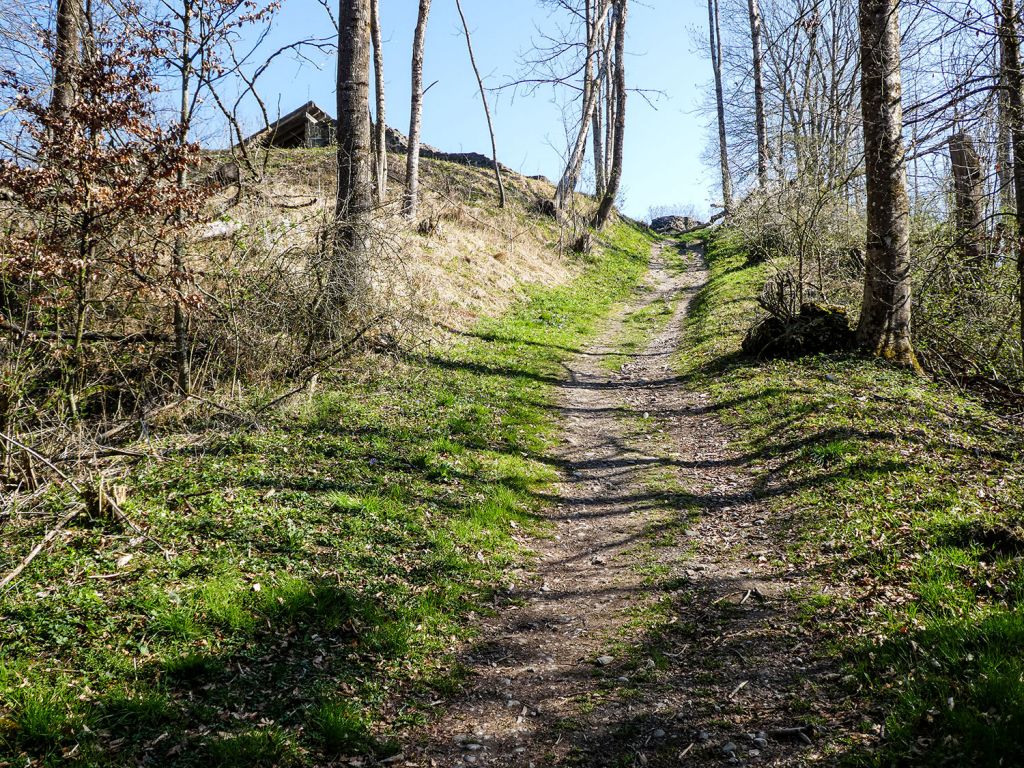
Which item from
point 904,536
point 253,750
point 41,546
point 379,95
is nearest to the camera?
point 253,750

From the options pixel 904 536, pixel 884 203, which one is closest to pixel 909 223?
pixel 884 203

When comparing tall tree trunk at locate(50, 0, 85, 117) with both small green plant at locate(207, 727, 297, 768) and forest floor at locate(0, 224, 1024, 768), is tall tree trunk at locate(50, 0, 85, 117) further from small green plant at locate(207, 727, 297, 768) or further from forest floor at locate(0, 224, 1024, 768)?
small green plant at locate(207, 727, 297, 768)

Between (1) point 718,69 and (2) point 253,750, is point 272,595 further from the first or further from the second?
(1) point 718,69

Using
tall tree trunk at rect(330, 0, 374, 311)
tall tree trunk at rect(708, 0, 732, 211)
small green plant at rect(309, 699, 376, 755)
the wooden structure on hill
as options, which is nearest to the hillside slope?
small green plant at rect(309, 699, 376, 755)

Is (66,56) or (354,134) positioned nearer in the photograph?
(66,56)

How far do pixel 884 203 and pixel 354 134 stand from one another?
8456mm

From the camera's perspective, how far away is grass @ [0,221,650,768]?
3570 mm

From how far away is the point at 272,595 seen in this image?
4695mm

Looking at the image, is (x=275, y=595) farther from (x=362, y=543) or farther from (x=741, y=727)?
(x=741, y=727)

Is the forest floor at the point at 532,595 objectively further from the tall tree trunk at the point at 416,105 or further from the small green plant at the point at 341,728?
the tall tree trunk at the point at 416,105

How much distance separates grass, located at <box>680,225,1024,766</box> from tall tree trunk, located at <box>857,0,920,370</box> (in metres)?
0.79

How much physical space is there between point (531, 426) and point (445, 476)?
7.26ft

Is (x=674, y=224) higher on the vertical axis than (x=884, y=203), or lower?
higher

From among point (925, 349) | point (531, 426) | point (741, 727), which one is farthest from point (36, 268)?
point (925, 349)
